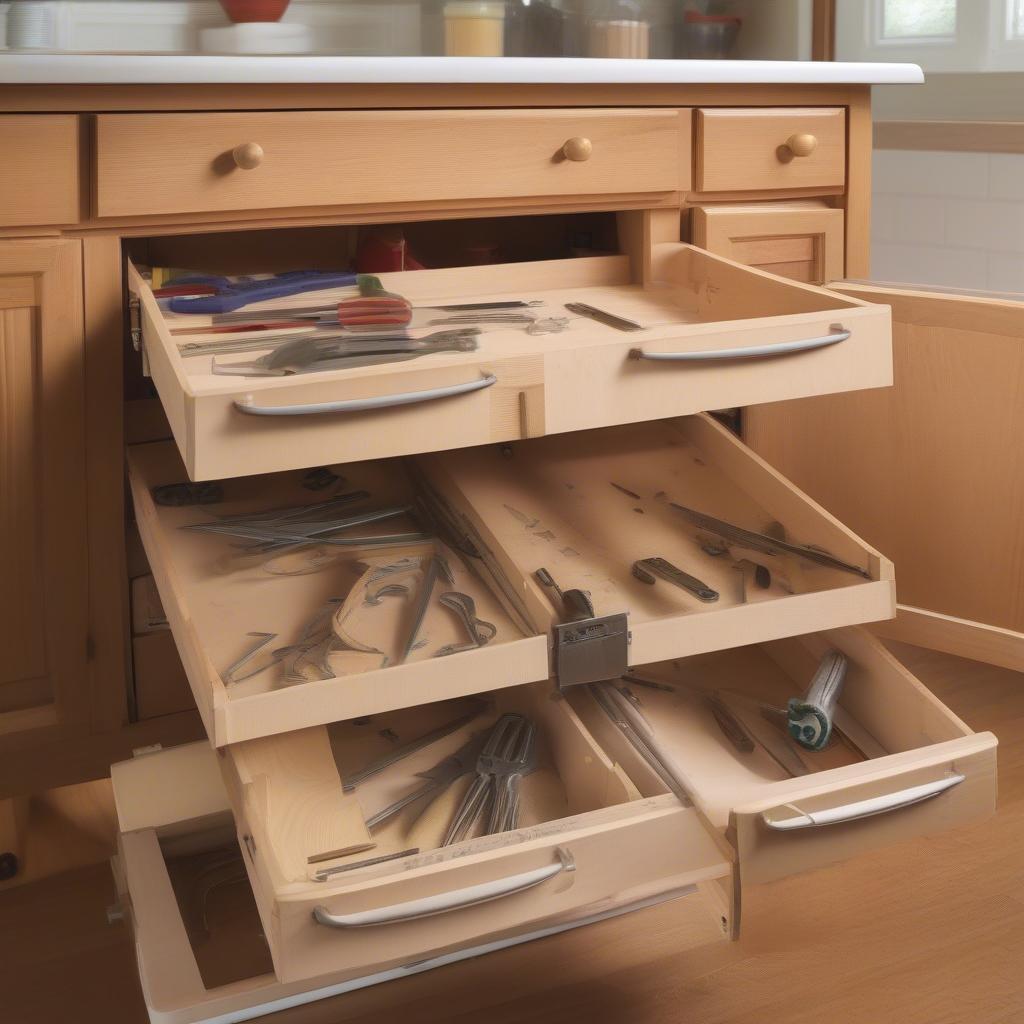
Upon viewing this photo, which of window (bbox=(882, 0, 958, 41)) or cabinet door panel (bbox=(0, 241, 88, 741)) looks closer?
cabinet door panel (bbox=(0, 241, 88, 741))

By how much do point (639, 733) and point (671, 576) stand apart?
177mm

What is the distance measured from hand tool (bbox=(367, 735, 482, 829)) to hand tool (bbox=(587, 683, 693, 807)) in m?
0.13

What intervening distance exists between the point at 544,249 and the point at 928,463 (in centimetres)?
66

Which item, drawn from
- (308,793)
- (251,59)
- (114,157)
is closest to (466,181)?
(251,59)

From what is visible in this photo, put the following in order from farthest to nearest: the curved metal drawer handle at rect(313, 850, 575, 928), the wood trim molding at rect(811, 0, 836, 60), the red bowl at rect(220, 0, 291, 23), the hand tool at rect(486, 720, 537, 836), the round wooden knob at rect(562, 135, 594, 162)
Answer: the wood trim molding at rect(811, 0, 836, 60) < the red bowl at rect(220, 0, 291, 23) < the round wooden knob at rect(562, 135, 594, 162) < the hand tool at rect(486, 720, 537, 836) < the curved metal drawer handle at rect(313, 850, 575, 928)

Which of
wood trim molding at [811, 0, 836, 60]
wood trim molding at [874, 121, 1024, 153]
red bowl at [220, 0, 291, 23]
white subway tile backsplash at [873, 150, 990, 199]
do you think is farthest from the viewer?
wood trim molding at [811, 0, 836, 60]

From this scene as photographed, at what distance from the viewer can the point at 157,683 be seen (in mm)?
1454

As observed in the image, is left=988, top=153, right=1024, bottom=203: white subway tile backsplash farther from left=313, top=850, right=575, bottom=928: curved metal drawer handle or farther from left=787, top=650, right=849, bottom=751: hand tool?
left=313, top=850, right=575, bottom=928: curved metal drawer handle

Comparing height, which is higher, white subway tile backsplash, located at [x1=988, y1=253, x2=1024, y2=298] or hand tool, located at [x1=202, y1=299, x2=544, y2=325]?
white subway tile backsplash, located at [x1=988, y1=253, x2=1024, y2=298]

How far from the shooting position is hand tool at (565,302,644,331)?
127 centimetres

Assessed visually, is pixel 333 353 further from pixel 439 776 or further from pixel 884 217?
pixel 884 217

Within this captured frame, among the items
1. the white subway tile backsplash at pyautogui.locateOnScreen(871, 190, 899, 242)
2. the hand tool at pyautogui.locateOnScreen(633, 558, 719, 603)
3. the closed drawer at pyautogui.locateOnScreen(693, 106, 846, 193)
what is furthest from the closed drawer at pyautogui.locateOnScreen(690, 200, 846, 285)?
the white subway tile backsplash at pyautogui.locateOnScreen(871, 190, 899, 242)

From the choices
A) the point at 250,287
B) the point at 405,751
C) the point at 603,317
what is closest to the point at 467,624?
the point at 405,751

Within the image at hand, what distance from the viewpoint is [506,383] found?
105 cm
